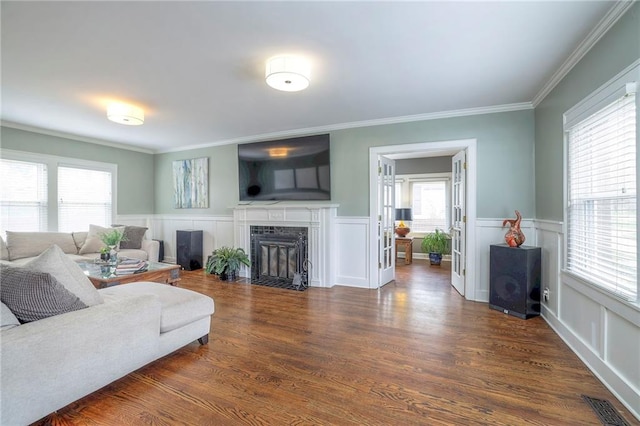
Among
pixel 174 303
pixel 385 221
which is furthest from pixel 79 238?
pixel 385 221

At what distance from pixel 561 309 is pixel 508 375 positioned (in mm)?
1141

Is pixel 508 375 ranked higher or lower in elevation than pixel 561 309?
lower

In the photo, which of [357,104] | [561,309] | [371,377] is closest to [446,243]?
[561,309]

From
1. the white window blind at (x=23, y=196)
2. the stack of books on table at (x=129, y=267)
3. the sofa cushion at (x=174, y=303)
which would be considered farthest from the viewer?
the white window blind at (x=23, y=196)

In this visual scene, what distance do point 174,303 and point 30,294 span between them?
87 centimetres

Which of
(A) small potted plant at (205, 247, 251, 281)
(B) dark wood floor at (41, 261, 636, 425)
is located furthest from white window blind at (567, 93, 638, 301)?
(A) small potted plant at (205, 247, 251, 281)

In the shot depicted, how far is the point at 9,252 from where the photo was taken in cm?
399

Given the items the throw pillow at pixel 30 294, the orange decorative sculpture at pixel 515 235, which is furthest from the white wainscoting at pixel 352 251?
the throw pillow at pixel 30 294

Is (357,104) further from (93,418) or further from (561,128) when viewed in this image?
(93,418)

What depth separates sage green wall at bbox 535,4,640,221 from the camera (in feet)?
5.87

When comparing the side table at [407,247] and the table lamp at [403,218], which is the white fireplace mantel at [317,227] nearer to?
the side table at [407,247]

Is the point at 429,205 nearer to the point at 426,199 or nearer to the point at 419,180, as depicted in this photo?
the point at 426,199

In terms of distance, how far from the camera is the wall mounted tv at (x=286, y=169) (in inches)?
179

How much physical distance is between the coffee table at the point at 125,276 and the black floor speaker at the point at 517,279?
386 cm
